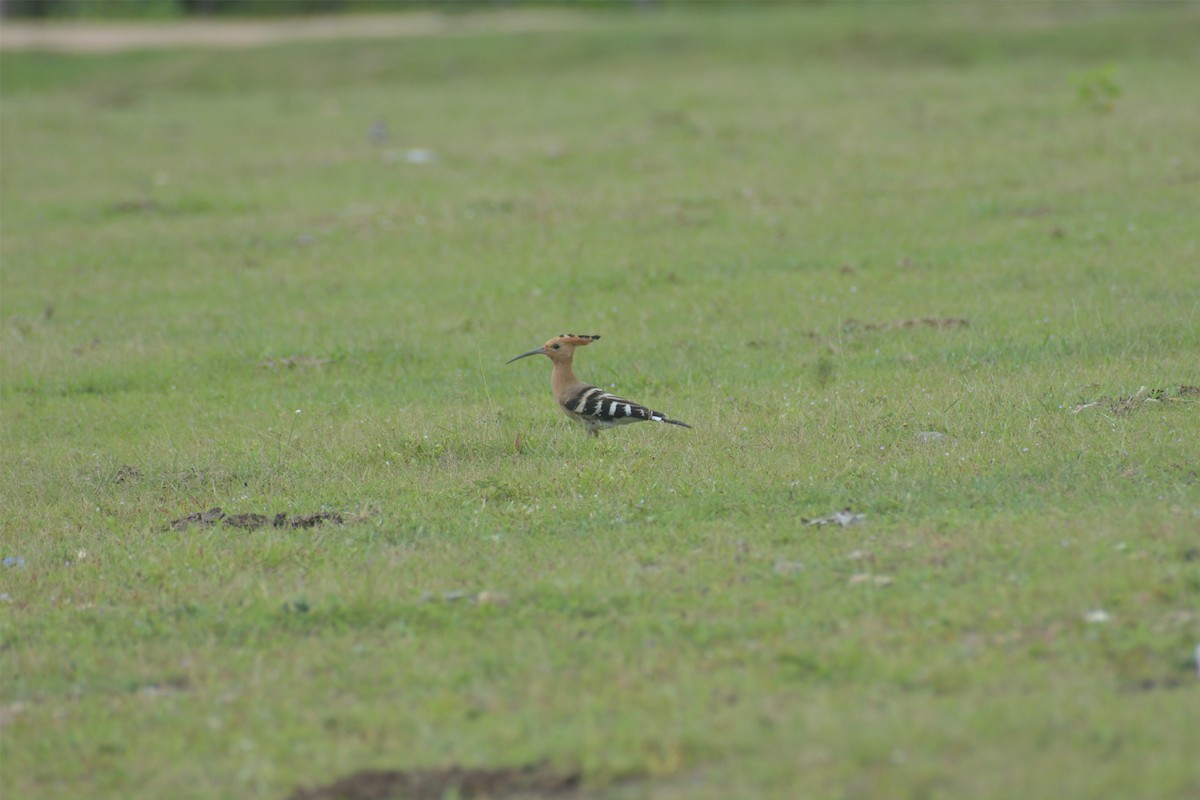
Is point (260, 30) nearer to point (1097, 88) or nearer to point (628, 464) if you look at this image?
point (1097, 88)

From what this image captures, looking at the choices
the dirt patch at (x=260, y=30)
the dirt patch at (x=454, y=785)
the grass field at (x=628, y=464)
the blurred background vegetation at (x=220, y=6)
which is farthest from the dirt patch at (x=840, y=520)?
the blurred background vegetation at (x=220, y=6)

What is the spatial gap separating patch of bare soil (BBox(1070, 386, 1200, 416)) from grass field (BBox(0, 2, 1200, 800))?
0.06 meters

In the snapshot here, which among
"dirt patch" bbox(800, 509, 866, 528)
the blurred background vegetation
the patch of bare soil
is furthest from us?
the blurred background vegetation

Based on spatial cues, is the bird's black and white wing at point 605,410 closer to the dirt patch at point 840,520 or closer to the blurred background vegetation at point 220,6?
the dirt patch at point 840,520

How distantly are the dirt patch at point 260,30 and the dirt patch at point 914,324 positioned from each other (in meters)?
33.5

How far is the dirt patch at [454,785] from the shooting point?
5504 mm

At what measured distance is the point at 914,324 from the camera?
522 inches

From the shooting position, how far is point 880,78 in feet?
104

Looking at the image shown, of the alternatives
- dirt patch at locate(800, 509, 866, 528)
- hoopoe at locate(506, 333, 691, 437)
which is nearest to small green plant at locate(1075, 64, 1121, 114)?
hoopoe at locate(506, 333, 691, 437)

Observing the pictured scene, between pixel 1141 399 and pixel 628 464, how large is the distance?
370 cm

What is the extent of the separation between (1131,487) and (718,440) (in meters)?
2.86

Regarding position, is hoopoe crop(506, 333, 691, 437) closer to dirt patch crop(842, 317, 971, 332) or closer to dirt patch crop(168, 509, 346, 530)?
dirt patch crop(168, 509, 346, 530)

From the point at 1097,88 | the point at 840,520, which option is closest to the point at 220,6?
the point at 1097,88

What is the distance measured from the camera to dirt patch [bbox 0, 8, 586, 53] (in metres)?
46.6
